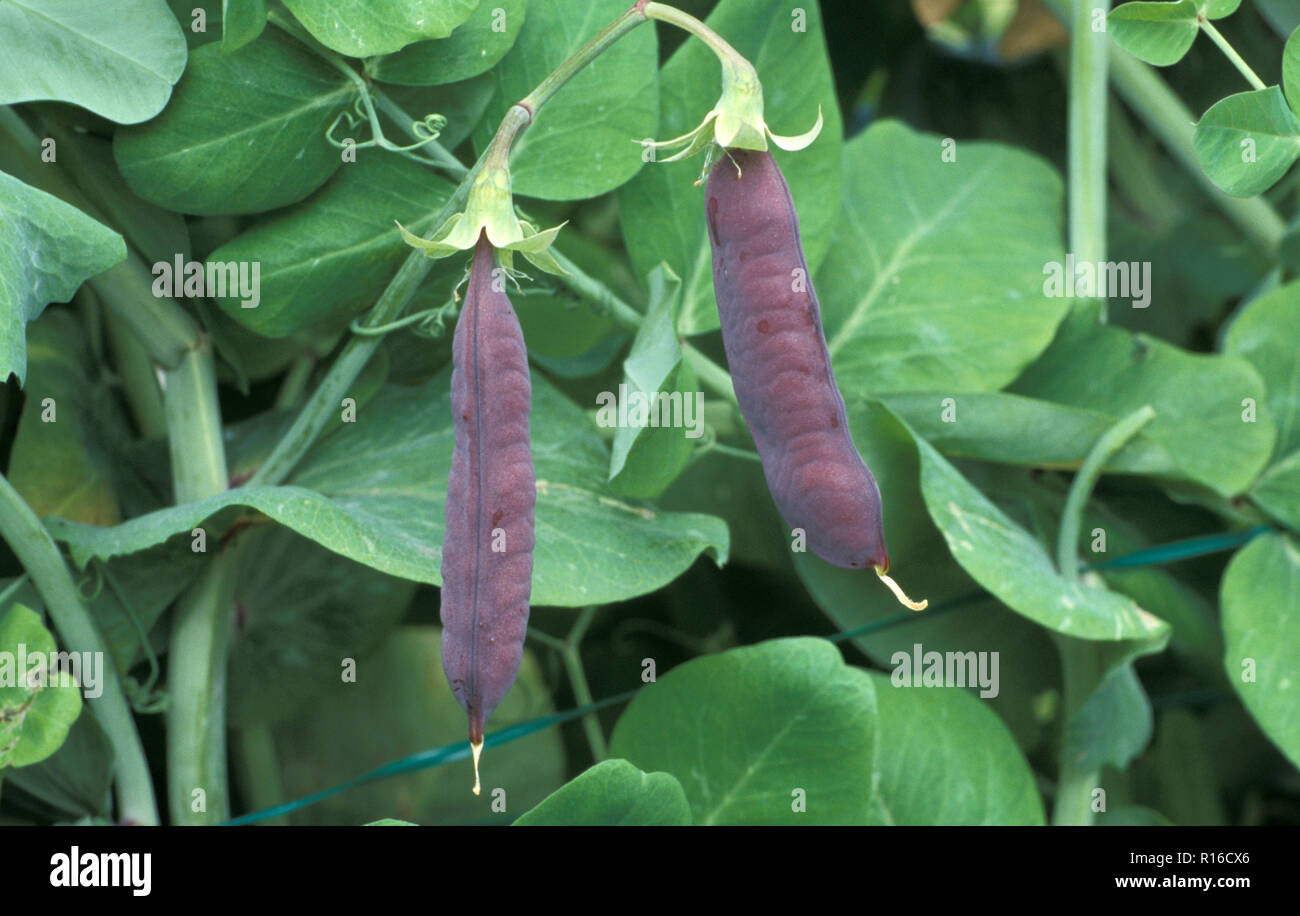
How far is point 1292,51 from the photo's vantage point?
1.25ft

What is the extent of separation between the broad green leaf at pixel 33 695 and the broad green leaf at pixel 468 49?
0.24 meters

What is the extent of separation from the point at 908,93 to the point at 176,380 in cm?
59

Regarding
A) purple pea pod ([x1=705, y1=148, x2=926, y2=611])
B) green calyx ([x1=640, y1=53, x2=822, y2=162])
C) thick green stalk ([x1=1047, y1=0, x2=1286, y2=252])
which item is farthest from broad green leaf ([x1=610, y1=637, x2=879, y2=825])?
thick green stalk ([x1=1047, y1=0, x2=1286, y2=252])

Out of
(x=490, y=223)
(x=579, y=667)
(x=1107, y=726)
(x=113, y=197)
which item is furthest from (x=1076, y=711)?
(x=113, y=197)

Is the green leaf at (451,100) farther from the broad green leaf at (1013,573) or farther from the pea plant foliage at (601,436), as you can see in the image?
the broad green leaf at (1013,573)

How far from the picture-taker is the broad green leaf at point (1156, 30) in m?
0.39

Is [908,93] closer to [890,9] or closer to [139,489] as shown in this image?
[890,9]

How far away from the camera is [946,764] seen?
496 millimetres

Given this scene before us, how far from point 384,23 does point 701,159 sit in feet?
0.50

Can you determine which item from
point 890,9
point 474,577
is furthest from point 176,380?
point 890,9

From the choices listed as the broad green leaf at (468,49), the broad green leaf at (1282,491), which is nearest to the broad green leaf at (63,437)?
the broad green leaf at (468,49)

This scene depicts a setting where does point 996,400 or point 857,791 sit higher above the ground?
point 996,400

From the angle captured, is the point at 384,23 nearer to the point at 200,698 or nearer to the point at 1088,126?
the point at 200,698

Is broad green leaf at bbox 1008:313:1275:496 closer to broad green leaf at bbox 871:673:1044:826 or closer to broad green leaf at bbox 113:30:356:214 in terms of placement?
broad green leaf at bbox 871:673:1044:826
